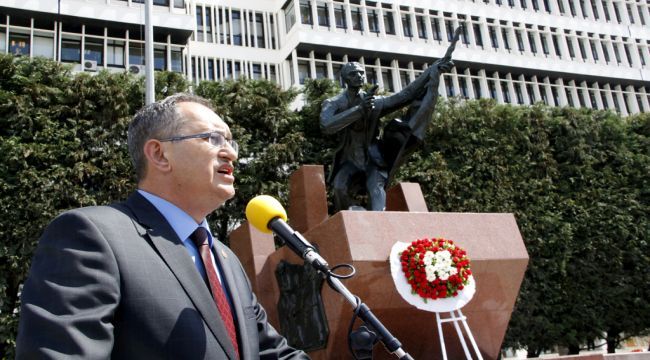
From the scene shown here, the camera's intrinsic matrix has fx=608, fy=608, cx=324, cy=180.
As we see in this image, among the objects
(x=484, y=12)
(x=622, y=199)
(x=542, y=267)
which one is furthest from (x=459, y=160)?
(x=484, y=12)

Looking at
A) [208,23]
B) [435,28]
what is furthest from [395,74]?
[208,23]

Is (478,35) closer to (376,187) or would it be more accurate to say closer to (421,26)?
(421,26)

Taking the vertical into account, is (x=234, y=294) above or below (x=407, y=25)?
below

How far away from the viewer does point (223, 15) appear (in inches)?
1464

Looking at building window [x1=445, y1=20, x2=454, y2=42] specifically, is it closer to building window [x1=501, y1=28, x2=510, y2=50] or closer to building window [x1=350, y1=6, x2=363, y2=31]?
building window [x1=501, y1=28, x2=510, y2=50]

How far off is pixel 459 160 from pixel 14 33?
20.8 m

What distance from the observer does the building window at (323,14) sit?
35.8 m

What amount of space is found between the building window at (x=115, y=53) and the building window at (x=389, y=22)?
54.2 feet

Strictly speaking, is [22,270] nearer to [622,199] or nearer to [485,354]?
[485,354]

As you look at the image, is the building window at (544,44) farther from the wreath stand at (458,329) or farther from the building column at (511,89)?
the wreath stand at (458,329)

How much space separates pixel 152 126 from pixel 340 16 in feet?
116

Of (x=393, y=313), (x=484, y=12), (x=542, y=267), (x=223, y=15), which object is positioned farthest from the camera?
(x=484, y=12)

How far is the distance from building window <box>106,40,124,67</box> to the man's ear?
27.9 m

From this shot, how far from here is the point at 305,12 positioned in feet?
117
